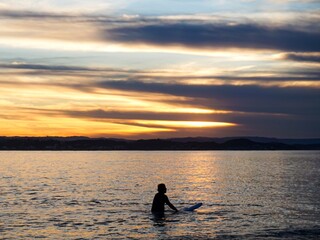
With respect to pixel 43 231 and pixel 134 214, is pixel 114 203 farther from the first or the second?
pixel 43 231

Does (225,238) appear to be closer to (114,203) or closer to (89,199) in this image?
(114,203)

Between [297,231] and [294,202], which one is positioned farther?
[294,202]

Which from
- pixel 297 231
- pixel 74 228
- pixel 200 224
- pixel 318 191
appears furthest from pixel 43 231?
pixel 318 191

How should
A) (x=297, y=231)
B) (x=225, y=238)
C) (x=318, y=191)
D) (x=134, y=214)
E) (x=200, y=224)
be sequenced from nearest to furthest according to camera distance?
(x=225, y=238), (x=297, y=231), (x=200, y=224), (x=134, y=214), (x=318, y=191)

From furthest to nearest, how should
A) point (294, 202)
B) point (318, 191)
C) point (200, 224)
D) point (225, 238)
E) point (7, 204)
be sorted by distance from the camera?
point (318, 191)
point (294, 202)
point (7, 204)
point (200, 224)
point (225, 238)

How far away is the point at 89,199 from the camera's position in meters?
53.6

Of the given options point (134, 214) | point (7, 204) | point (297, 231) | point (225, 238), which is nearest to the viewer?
point (225, 238)

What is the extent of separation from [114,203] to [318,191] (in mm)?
27221

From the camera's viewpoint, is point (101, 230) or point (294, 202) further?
point (294, 202)

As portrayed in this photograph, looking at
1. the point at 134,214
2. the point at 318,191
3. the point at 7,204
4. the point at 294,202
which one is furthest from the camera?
the point at 318,191

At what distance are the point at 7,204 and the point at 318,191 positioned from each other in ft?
119

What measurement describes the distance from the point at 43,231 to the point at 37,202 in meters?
17.8

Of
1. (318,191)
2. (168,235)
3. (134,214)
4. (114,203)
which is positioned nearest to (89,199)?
(114,203)

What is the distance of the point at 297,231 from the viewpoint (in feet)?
107
